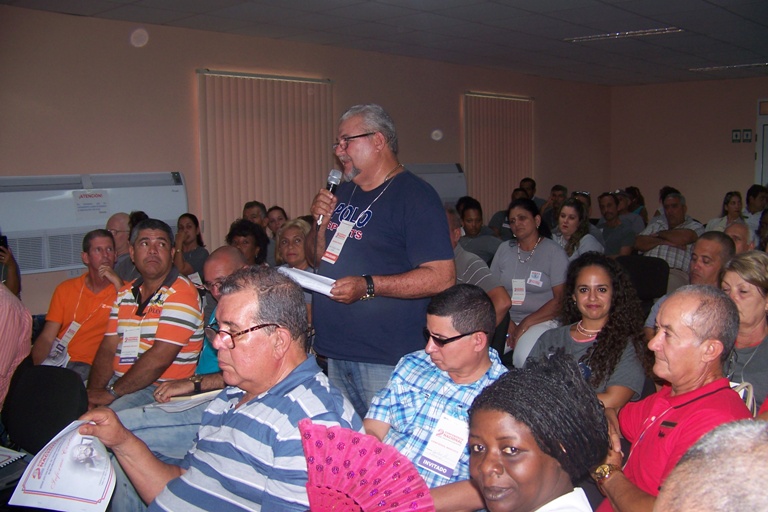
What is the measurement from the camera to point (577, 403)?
1.39 metres

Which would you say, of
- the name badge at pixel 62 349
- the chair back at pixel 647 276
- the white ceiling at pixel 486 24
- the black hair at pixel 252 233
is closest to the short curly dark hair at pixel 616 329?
the chair back at pixel 647 276

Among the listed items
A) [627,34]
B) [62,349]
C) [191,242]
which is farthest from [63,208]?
[627,34]

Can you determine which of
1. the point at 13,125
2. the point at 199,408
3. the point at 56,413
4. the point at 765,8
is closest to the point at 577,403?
the point at 199,408

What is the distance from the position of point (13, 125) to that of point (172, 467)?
4992 millimetres

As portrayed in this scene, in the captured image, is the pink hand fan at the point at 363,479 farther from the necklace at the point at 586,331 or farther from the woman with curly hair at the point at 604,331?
the necklace at the point at 586,331

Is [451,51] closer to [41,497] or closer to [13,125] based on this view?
[13,125]

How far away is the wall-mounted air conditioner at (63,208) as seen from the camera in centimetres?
578

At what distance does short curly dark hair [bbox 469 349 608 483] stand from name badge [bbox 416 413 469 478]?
0.69 metres

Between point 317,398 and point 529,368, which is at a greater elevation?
point 529,368

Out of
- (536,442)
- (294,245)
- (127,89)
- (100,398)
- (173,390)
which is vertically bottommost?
(100,398)

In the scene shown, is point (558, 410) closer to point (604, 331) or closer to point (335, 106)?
point (604, 331)

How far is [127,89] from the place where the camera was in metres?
6.44

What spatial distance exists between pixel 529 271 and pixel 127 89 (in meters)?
4.32

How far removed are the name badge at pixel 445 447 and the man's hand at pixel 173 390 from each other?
1.15 meters
